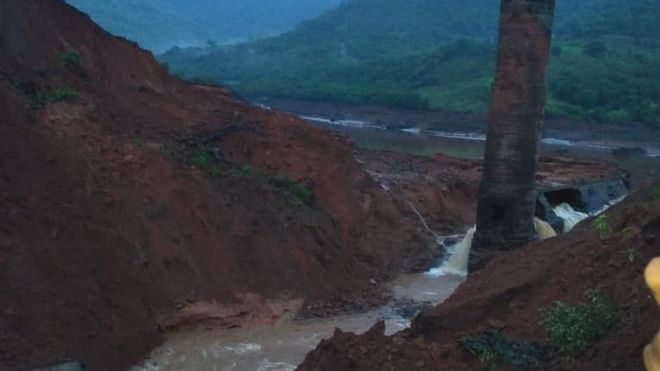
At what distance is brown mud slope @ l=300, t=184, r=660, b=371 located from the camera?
536 cm

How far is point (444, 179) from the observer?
864 inches

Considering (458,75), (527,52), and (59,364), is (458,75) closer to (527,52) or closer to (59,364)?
(527,52)

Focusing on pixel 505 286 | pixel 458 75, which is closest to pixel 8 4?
pixel 505 286

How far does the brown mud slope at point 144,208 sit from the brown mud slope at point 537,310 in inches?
158

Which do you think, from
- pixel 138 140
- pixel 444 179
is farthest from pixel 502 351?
pixel 444 179

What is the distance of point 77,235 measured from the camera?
1116cm

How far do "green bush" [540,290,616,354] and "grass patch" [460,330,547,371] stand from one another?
0.50 ft

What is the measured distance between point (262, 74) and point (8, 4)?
7320 centimetres

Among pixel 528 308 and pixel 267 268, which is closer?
pixel 528 308

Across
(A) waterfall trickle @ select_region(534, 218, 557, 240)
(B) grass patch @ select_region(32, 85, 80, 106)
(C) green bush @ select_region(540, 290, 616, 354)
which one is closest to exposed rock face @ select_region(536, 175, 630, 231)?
(A) waterfall trickle @ select_region(534, 218, 557, 240)

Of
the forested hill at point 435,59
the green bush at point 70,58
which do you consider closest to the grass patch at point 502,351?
the green bush at point 70,58

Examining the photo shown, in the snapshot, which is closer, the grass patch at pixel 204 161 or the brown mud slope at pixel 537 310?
the brown mud slope at pixel 537 310

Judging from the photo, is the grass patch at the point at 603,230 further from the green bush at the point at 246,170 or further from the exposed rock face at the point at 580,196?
the exposed rock face at the point at 580,196

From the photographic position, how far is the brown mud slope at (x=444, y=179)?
20.0 m
